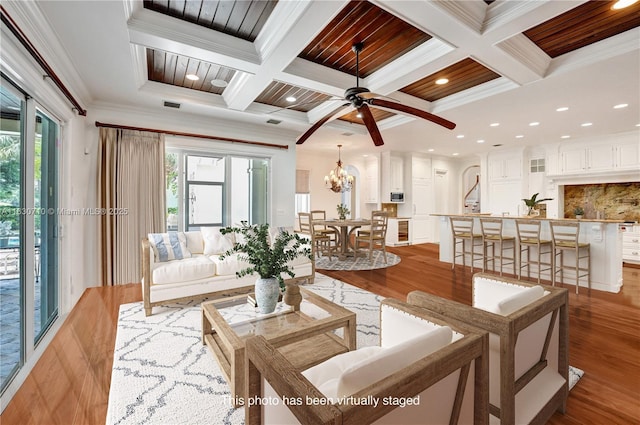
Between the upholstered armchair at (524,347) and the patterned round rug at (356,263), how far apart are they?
3590mm

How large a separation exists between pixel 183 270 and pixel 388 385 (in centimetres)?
294

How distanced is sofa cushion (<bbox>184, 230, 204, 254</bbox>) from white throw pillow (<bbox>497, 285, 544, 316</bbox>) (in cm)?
364

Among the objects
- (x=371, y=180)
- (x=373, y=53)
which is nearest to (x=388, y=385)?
(x=373, y=53)

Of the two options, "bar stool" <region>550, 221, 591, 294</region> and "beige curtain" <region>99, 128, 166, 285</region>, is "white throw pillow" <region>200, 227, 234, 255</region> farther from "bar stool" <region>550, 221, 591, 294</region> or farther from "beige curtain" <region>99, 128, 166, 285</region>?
"bar stool" <region>550, 221, 591, 294</region>

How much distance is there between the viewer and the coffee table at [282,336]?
166cm

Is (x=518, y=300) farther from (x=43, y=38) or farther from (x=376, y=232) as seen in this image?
(x=376, y=232)

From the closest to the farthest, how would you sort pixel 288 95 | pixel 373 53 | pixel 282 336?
pixel 282 336, pixel 373 53, pixel 288 95

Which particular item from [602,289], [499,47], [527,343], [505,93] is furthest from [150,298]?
[602,289]

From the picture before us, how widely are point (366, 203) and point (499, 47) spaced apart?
6370 millimetres

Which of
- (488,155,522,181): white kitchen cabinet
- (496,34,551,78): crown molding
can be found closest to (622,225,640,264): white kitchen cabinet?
(488,155,522,181): white kitchen cabinet

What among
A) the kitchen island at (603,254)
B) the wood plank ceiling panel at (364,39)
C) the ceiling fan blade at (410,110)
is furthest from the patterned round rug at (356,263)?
the wood plank ceiling panel at (364,39)

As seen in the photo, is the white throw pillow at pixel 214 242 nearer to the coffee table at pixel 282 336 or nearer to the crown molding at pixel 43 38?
the coffee table at pixel 282 336

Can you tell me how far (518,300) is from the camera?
1479mm

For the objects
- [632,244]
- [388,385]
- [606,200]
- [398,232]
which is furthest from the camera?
[398,232]
